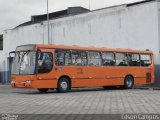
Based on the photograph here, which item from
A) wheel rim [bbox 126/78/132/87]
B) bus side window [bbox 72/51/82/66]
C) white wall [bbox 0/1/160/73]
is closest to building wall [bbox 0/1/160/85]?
white wall [bbox 0/1/160/73]

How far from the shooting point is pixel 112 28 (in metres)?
43.7

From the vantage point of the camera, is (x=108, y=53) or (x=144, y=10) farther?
(x=144, y=10)

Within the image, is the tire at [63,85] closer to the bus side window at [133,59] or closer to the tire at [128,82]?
the tire at [128,82]

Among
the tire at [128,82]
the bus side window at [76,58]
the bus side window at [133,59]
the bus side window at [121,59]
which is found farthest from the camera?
the bus side window at [133,59]

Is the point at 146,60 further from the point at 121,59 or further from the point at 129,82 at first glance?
the point at 121,59

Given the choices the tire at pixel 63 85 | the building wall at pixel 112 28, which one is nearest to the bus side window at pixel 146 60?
the building wall at pixel 112 28

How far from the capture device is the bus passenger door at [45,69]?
27.7 m

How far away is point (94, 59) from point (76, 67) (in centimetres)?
211

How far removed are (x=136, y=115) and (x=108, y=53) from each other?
19285 millimetres

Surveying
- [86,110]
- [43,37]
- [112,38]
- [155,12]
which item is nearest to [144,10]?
[155,12]

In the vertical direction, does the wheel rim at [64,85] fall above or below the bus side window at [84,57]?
below

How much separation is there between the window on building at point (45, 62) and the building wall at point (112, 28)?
13.0 meters

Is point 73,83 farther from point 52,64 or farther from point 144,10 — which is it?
point 144,10

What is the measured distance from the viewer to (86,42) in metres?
47.2
